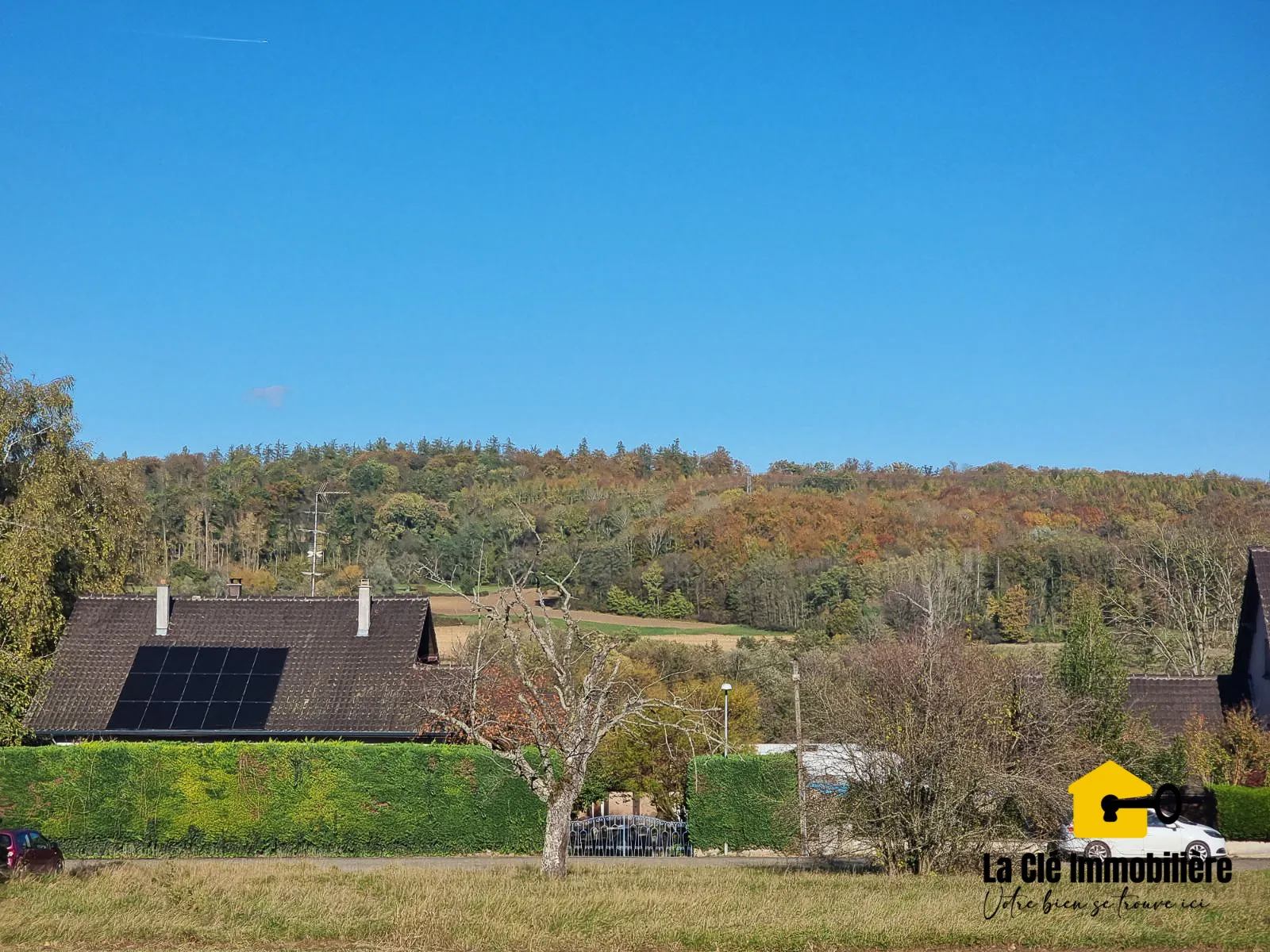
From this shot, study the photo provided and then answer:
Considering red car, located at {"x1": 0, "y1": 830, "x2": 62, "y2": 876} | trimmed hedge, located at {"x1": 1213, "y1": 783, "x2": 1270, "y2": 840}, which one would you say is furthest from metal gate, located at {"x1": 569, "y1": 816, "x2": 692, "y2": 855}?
trimmed hedge, located at {"x1": 1213, "y1": 783, "x2": 1270, "y2": 840}

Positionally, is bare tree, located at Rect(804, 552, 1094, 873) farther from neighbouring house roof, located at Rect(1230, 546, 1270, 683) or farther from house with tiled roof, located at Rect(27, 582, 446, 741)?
neighbouring house roof, located at Rect(1230, 546, 1270, 683)

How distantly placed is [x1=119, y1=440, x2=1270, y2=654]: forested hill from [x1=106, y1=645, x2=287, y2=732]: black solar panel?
662 inches

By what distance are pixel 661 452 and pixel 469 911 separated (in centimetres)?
13790

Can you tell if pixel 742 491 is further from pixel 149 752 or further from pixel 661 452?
pixel 149 752

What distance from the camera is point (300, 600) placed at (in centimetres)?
3716

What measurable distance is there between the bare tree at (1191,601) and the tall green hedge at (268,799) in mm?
28647

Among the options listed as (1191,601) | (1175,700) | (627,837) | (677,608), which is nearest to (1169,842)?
(627,837)

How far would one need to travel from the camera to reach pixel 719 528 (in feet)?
330

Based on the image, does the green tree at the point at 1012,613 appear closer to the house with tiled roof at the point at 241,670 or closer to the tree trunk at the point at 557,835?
the house with tiled roof at the point at 241,670

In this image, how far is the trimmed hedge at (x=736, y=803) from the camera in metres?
30.3

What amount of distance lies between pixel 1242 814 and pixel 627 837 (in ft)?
45.6

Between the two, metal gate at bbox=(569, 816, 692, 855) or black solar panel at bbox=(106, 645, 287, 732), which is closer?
metal gate at bbox=(569, 816, 692, 855)

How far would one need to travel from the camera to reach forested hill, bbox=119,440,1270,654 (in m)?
77.4

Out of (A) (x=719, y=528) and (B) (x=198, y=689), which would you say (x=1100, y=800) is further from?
(A) (x=719, y=528)
